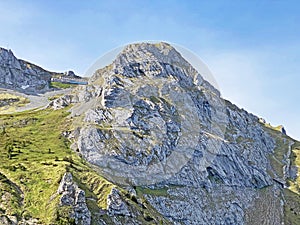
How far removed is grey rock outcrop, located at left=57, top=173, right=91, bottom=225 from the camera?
3327 inches

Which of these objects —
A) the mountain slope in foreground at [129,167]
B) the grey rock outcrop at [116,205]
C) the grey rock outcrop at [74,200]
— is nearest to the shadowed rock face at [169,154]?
the mountain slope in foreground at [129,167]

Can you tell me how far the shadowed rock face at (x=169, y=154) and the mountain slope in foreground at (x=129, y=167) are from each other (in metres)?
0.48

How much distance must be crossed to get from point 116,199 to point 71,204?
14.1 metres

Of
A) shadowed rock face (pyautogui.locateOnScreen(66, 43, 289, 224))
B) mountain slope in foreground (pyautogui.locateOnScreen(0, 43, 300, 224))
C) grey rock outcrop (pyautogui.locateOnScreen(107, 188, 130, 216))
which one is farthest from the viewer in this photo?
shadowed rock face (pyautogui.locateOnScreen(66, 43, 289, 224))

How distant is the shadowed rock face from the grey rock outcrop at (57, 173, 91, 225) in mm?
28372

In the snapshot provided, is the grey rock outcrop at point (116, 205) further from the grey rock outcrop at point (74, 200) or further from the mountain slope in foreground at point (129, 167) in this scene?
the grey rock outcrop at point (74, 200)

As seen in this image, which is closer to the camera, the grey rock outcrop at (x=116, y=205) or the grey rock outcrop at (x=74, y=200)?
the grey rock outcrop at (x=74, y=200)

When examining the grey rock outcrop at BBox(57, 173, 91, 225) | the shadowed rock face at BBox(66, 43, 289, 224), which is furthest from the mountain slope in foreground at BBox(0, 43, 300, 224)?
the shadowed rock face at BBox(66, 43, 289, 224)

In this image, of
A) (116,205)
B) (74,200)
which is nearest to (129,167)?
(116,205)

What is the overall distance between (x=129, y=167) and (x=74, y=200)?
45.1 meters

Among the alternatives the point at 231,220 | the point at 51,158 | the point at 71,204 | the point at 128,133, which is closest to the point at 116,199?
the point at 71,204

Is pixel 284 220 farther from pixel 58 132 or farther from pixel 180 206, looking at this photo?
pixel 58 132

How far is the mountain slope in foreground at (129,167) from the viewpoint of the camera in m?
92.3

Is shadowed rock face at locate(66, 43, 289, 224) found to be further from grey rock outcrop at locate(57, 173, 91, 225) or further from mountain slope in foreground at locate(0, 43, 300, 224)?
grey rock outcrop at locate(57, 173, 91, 225)
